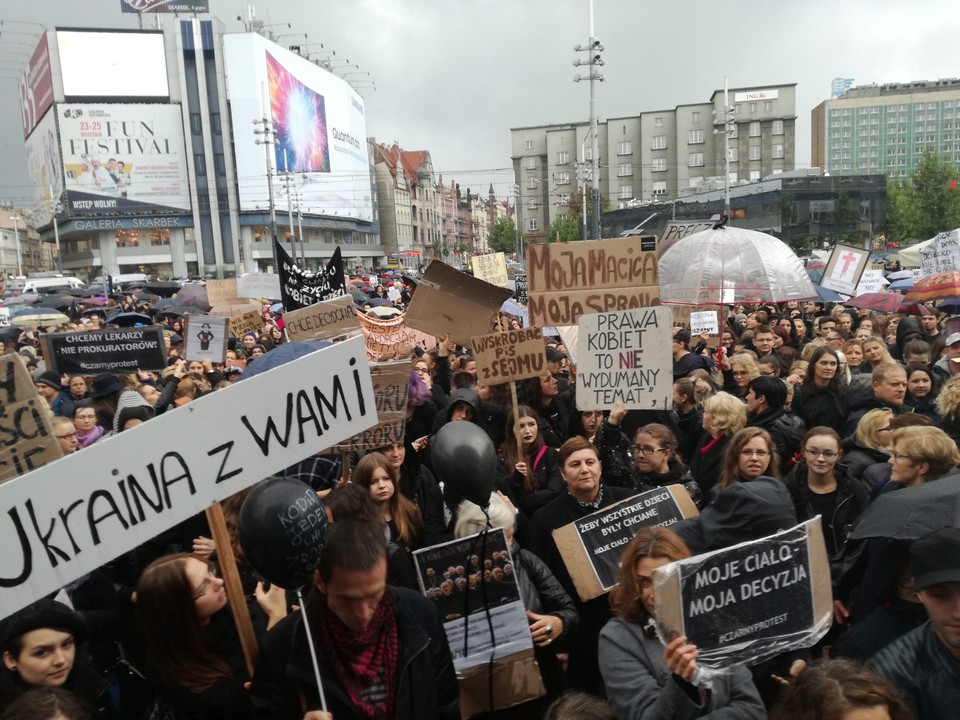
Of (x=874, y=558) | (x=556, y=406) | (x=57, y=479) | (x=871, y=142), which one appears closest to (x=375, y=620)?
(x=57, y=479)

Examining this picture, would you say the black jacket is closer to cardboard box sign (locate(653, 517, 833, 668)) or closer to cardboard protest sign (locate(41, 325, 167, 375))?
cardboard box sign (locate(653, 517, 833, 668))

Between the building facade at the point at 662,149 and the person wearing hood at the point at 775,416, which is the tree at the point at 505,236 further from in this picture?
the person wearing hood at the point at 775,416

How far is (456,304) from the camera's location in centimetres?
711

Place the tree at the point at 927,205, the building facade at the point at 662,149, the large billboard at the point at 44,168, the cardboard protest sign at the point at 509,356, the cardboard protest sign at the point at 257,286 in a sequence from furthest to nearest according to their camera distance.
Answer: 1. the building facade at the point at 662,149
2. the large billboard at the point at 44,168
3. the tree at the point at 927,205
4. the cardboard protest sign at the point at 257,286
5. the cardboard protest sign at the point at 509,356

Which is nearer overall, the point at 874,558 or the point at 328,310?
the point at 874,558

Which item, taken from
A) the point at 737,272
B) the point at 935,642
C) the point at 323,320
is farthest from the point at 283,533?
the point at 737,272

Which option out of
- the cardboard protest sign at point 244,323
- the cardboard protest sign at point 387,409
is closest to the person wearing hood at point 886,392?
the cardboard protest sign at point 387,409

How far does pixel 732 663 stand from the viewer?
2088 millimetres

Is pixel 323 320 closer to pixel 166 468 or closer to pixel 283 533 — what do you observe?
pixel 166 468

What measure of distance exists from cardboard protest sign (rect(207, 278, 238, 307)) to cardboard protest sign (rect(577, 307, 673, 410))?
11.0 metres

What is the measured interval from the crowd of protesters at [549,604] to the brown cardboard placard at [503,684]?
0.44 ft

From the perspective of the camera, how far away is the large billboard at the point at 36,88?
2739 inches

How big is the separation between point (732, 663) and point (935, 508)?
117 centimetres

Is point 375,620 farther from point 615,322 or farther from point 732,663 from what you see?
point 615,322
